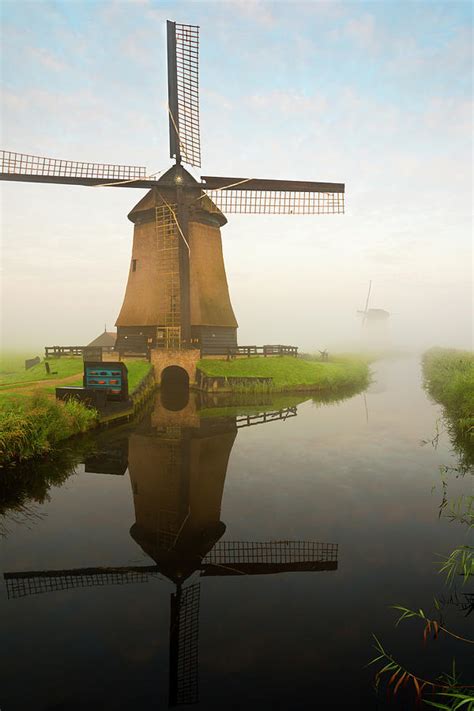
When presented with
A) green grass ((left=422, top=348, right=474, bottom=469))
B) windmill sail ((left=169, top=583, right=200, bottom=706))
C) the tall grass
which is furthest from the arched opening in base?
windmill sail ((left=169, top=583, right=200, bottom=706))

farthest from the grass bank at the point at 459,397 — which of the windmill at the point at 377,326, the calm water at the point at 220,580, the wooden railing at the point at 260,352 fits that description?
the windmill at the point at 377,326

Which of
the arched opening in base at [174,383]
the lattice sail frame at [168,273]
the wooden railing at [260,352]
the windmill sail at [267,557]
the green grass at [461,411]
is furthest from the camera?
the wooden railing at [260,352]

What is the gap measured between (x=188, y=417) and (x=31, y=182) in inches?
659

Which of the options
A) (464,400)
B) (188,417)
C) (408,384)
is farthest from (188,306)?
(408,384)

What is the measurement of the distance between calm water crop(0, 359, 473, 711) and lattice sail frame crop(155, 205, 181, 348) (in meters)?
13.7

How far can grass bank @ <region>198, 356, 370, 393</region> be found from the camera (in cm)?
2344

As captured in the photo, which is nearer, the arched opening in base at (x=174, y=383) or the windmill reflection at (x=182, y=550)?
the windmill reflection at (x=182, y=550)

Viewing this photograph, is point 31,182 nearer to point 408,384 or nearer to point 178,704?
point 178,704

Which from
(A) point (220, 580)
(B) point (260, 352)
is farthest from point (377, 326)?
(A) point (220, 580)

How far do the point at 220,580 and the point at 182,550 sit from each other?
3.14 feet

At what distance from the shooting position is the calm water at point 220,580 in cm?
391

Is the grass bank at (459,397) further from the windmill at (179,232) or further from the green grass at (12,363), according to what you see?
the green grass at (12,363)

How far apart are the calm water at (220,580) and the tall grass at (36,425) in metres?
1.04

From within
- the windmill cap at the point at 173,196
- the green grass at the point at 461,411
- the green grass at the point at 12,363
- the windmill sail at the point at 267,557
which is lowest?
the windmill sail at the point at 267,557
